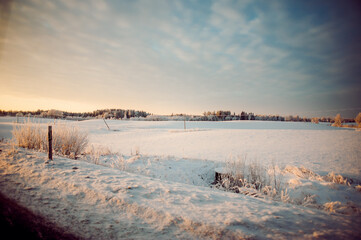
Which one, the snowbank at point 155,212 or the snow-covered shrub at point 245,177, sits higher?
the snowbank at point 155,212

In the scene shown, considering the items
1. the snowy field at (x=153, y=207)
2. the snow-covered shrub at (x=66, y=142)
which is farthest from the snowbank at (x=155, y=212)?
the snow-covered shrub at (x=66, y=142)

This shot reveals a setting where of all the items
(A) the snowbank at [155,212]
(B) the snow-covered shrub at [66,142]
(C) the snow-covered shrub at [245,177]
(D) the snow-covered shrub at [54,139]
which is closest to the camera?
(A) the snowbank at [155,212]

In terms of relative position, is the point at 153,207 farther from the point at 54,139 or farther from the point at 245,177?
the point at 54,139

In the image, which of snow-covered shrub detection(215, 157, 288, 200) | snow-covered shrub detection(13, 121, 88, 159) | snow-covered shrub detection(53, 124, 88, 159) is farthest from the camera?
snow-covered shrub detection(53, 124, 88, 159)

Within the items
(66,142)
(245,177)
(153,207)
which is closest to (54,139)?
(66,142)

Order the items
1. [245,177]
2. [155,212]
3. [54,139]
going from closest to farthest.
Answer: [155,212], [245,177], [54,139]

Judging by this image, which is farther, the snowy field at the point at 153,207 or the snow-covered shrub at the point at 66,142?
the snow-covered shrub at the point at 66,142

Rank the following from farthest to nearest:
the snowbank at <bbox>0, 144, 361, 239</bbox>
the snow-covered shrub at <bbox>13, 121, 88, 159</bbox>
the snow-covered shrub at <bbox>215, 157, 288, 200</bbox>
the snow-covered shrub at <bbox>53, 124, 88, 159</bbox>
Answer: the snow-covered shrub at <bbox>53, 124, 88, 159</bbox> → the snow-covered shrub at <bbox>13, 121, 88, 159</bbox> → the snow-covered shrub at <bbox>215, 157, 288, 200</bbox> → the snowbank at <bbox>0, 144, 361, 239</bbox>

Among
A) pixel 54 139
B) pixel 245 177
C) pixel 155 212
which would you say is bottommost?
pixel 245 177

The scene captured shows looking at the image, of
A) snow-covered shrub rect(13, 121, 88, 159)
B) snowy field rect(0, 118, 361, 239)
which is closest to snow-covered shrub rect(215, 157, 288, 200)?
snowy field rect(0, 118, 361, 239)

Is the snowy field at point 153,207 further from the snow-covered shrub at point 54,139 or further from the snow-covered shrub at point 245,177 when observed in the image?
the snow-covered shrub at point 54,139

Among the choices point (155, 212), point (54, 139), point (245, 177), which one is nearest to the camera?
point (155, 212)

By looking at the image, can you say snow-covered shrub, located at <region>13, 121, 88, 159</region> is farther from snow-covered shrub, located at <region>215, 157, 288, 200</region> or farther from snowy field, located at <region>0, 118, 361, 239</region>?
snow-covered shrub, located at <region>215, 157, 288, 200</region>

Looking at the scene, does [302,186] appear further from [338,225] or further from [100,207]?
[100,207]
